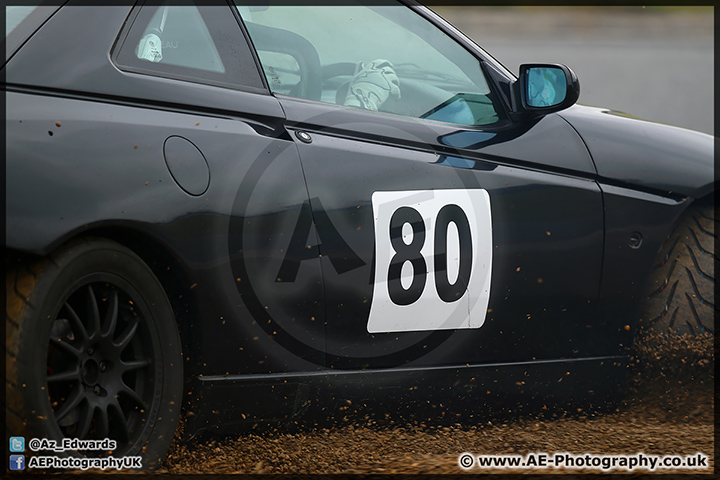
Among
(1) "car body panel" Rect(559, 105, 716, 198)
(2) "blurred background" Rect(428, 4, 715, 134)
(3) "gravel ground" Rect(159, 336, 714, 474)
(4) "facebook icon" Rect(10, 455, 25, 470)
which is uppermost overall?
(2) "blurred background" Rect(428, 4, 715, 134)

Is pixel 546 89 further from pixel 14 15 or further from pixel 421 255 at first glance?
pixel 14 15

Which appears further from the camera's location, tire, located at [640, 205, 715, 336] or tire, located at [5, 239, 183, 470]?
tire, located at [640, 205, 715, 336]

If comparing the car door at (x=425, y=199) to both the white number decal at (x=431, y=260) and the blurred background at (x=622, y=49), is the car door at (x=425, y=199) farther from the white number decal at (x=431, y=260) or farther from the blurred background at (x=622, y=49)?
the blurred background at (x=622, y=49)

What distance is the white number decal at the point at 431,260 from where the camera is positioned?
3020 mm

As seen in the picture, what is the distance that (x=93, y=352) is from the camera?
243 cm

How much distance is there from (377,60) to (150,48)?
1003mm

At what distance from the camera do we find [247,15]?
10.2ft

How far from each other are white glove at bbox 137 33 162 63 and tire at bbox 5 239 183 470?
24.4 inches

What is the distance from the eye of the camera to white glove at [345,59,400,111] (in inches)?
130

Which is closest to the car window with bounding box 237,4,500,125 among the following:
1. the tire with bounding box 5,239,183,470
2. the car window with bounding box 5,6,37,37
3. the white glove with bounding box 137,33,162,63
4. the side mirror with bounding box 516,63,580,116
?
the side mirror with bounding box 516,63,580,116

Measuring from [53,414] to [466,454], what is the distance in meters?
1.44

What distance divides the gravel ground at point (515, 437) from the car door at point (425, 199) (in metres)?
0.27

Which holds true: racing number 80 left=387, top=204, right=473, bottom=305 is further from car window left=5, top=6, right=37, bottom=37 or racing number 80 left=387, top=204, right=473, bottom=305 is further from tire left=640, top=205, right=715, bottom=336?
car window left=5, top=6, right=37, bottom=37

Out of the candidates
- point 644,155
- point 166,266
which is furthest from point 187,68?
point 644,155
